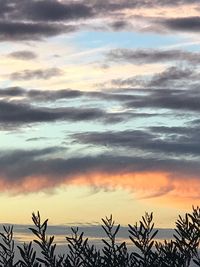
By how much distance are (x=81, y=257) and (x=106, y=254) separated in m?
0.83

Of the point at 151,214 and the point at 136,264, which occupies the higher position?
the point at 151,214

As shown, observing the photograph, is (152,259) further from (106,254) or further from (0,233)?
Answer: (0,233)

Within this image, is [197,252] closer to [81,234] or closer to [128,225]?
[128,225]

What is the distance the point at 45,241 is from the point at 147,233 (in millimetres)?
2243

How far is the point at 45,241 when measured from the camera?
14.6m

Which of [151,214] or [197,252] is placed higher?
[151,214]

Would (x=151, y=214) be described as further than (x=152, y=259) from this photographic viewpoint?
Yes

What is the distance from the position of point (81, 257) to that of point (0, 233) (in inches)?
74.6

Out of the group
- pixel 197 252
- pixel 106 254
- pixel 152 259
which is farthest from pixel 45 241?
pixel 197 252

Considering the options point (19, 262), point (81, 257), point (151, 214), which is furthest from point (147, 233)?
point (19, 262)

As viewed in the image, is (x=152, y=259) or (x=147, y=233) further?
(x=147, y=233)

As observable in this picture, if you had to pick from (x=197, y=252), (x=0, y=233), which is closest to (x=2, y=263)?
(x=0, y=233)

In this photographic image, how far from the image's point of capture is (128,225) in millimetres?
13898

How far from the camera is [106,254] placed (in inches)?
545
